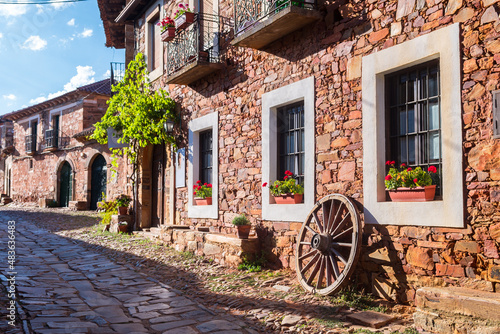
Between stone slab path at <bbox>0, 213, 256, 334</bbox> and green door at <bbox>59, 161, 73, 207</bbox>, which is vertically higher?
green door at <bbox>59, 161, 73, 207</bbox>

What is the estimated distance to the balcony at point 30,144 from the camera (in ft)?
81.6

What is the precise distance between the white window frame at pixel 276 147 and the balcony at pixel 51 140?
18.2 meters

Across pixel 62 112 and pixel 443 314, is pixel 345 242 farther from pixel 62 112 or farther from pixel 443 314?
pixel 62 112

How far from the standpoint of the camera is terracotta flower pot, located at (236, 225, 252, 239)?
6.85 meters

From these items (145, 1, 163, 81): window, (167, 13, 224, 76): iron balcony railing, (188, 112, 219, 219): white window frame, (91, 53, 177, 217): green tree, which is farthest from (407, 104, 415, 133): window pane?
(145, 1, 163, 81): window

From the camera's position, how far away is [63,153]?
2192cm

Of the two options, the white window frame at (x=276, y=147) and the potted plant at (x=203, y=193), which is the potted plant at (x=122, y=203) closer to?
the potted plant at (x=203, y=193)

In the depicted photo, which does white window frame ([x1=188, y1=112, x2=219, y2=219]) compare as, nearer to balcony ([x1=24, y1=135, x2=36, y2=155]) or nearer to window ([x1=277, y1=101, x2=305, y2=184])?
window ([x1=277, y1=101, x2=305, y2=184])

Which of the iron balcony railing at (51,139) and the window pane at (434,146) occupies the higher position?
the iron balcony railing at (51,139)

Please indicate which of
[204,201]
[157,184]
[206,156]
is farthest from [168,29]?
[157,184]

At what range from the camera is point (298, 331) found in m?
4.16

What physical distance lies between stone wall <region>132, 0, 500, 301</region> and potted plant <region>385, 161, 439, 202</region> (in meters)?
0.32

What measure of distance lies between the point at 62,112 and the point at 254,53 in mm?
17708

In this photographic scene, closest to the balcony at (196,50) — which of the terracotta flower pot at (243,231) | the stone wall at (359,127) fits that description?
the stone wall at (359,127)
